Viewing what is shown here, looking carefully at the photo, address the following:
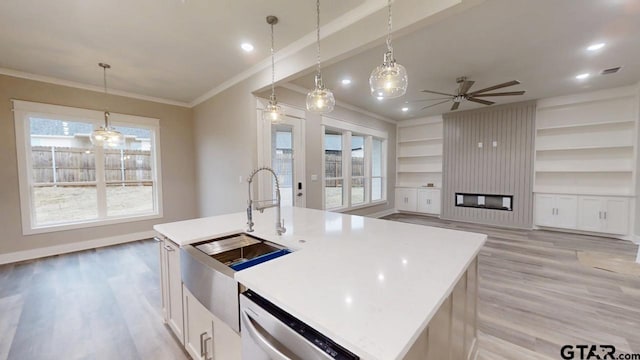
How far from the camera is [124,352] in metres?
1.85

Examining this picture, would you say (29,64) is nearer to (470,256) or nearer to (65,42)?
(65,42)

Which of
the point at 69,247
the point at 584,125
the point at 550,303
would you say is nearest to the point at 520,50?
the point at 550,303

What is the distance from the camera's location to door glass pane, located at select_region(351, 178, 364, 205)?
19.6ft

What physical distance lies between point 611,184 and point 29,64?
10.1 m

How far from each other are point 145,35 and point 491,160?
690 cm

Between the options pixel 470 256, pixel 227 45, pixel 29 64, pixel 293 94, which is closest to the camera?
pixel 470 256

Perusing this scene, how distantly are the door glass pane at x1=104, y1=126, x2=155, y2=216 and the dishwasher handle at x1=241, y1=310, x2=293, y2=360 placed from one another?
5.00 meters

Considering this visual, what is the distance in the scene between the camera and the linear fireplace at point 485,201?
5648 mm

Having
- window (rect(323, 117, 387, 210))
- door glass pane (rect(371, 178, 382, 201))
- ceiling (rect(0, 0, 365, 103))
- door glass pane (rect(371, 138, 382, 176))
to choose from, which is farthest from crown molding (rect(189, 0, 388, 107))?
door glass pane (rect(371, 178, 382, 201))

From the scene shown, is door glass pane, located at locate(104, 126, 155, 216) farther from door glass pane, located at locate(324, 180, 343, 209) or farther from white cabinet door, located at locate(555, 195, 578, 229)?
white cabinet door, located at locate(555, 195, 578, 229)

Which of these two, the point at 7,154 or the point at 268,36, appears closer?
the point at 268,36

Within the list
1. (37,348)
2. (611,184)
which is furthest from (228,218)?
(611,184)

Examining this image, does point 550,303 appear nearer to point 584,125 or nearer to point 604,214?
point 604,214

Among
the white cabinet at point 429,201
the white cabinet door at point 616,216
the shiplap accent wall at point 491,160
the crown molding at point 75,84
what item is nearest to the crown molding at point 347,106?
the shiplap accent wall at point 491,160
